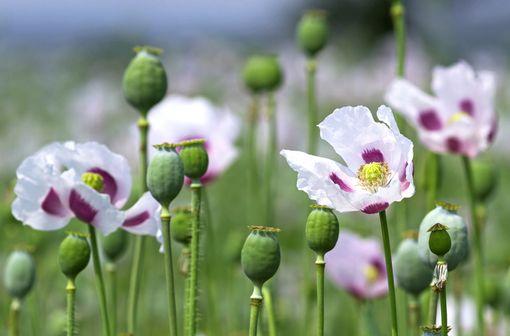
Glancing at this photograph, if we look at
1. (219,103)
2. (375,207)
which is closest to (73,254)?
(375,207)

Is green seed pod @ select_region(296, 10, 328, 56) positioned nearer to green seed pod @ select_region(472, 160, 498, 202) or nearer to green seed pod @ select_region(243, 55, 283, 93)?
green seed pod @ select_region(243, 55, 283, 93)

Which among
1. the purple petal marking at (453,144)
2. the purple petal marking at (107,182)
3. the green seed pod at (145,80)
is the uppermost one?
the green seed pod at (145,80)

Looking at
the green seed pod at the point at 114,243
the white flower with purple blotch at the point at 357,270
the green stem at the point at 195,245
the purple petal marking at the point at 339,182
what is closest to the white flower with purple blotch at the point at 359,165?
the purple petal marking at the point at 339,182

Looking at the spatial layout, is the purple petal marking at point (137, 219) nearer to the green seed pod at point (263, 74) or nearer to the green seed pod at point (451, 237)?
the green seed pod at point (451, 237)

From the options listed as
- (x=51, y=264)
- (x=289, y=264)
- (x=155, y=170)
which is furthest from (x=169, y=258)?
(x=289, y=264)

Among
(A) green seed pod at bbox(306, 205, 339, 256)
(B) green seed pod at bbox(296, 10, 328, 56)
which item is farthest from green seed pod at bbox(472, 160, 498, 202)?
(A) green seed pod at bbox(306, 205, 339, 256)

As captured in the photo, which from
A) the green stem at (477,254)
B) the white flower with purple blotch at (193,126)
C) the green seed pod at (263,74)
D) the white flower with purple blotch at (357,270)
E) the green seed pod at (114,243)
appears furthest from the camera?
the green seed pod at (263,74)

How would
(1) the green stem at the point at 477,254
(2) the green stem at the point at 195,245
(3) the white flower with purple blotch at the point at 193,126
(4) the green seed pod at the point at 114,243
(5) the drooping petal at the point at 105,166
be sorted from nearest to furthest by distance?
(2) the green stem at the point at 195,245
(5) the drooping petal at the point at 105,166
(4) the green seed pod at the point at 114,243
(1) the green stem at the point at 477,254
(3) the white flower with purple blotch at the point at 193,126
